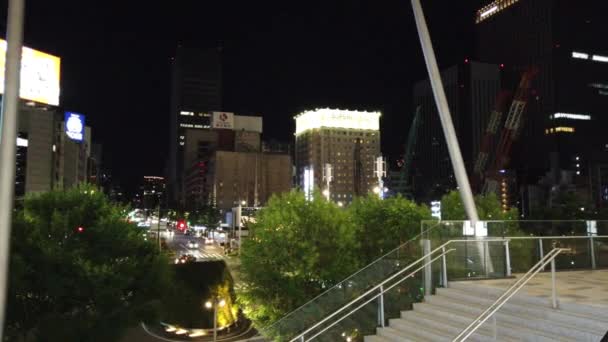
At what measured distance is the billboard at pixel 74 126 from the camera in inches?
3526

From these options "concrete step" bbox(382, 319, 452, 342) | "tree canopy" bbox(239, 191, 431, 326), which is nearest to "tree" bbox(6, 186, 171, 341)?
"tree canopy" bbox(239, 191, 431, 326)

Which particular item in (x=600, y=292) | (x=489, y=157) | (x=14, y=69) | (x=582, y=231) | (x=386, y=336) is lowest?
(x=386, y=336)

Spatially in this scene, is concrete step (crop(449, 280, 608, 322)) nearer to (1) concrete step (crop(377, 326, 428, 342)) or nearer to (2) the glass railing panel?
(2) the glass railing panel

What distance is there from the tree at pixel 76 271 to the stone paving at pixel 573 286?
12816 mm

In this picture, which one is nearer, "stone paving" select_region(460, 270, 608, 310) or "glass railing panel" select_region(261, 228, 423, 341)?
"stone paving" select_region(460, 270, 608, 310)

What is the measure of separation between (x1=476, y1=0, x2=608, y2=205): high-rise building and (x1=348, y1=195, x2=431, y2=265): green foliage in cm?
11790

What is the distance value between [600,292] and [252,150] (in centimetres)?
15939

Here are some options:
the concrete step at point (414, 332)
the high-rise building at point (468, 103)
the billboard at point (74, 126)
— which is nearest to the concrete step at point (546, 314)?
the concrete step at point (414, 332)

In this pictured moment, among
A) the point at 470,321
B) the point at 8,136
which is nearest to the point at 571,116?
the point at 470,321

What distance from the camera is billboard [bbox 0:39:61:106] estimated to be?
46.0 m

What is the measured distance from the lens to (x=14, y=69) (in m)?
7.66

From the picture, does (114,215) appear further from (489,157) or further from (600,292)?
(489,157)

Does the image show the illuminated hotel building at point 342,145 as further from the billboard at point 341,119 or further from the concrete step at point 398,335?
the concrete step at point 398,335

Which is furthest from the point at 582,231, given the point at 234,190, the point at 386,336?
the point at 234,190
